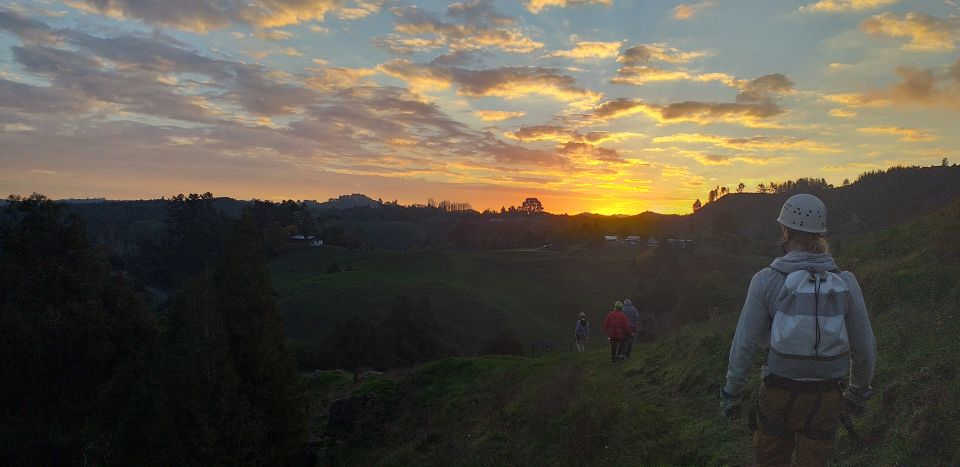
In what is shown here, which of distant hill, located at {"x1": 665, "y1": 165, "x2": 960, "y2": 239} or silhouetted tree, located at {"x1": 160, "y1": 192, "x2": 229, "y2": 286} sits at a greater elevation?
distant hill, located at {"x1": 665, "y1": 165, "x2": 960, "y2": 239}

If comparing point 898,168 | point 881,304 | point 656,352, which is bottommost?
point 656,352

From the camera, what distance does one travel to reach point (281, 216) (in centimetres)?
13338

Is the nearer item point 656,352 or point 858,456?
point 858,456

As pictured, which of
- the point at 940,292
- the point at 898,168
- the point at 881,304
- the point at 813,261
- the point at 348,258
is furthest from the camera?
the point at 898,168

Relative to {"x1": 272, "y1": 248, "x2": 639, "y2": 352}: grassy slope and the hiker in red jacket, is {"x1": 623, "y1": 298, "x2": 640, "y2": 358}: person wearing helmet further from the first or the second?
{"x1": 272, "y1": 248, "x2": 639, "y2": 352}: grassy slope

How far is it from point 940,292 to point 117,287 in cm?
3050

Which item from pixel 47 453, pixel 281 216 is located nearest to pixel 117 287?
pixel 47 453

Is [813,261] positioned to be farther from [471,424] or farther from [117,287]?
[117,287]

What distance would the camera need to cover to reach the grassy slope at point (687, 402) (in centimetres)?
748

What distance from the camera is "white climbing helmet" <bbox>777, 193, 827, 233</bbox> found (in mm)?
4324

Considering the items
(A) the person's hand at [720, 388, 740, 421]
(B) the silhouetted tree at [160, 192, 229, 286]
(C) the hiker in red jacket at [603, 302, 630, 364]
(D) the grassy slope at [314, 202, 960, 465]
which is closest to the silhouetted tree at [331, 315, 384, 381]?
(D) the grassy slope at [314, 202, 960, 465]

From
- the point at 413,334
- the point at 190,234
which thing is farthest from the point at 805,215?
the point at 190,234

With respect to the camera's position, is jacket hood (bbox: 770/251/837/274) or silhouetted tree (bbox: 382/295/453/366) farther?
silhouetted tree (bbox: 382/295/453/366)

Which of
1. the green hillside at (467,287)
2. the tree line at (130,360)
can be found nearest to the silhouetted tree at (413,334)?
the green hillside at (467,287)
